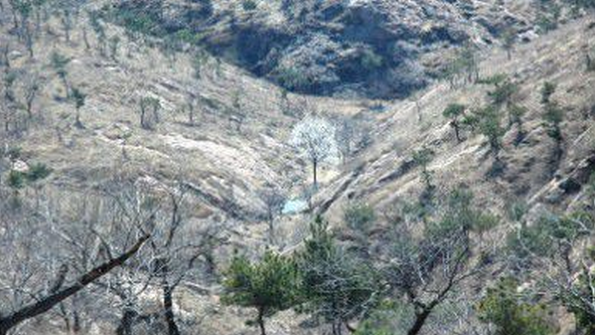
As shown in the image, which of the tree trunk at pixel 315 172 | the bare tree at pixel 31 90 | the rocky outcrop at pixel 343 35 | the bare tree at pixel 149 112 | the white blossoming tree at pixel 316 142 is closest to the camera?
the bare tree at pixel 31 90

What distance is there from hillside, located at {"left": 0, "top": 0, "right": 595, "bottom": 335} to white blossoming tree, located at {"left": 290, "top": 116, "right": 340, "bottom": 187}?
148 centimetres

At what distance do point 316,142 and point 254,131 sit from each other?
9.83 meters

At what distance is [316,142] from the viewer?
107 meters

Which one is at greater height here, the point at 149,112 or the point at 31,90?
the point at 31,90

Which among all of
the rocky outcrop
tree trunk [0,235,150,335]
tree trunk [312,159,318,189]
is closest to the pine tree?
tree trunk [0,235,150,335]

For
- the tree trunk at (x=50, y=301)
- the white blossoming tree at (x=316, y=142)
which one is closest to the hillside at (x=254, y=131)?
the white blossoming tree at (x=316, y=142)

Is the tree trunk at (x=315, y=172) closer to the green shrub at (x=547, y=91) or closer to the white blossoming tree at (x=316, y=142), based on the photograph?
the white blossoming tree at (x=316, y=142)

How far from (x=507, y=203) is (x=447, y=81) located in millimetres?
53526

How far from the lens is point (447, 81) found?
115875 mm

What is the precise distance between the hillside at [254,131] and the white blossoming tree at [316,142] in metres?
1.48

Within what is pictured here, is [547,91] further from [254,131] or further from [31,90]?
[31,90]

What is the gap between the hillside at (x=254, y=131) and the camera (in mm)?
48062

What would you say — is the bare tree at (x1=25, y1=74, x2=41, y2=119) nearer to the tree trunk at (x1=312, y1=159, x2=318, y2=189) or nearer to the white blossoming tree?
the tree trunk at (x1=312, y1=159, x2=318, y2=189)

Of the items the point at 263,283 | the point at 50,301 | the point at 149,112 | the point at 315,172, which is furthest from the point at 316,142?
the point at 50,301
